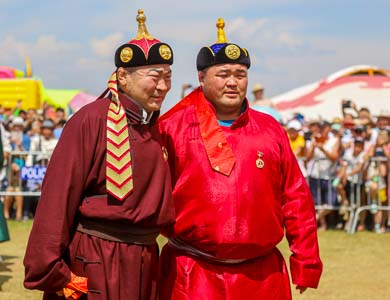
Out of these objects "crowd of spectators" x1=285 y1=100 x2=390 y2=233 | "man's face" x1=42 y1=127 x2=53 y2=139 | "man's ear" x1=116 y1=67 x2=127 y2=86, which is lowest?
"crowd of spectators" x1=285 y1=100 x2=390 y2=233

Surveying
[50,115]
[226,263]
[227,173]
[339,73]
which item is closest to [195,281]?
[226,263]

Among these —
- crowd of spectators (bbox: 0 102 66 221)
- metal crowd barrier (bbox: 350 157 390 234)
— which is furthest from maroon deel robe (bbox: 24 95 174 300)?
crowd of spectators (bbox: 0 102 66 221)

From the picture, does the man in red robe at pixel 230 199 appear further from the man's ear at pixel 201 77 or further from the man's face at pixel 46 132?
the man's face at pixel 46 132

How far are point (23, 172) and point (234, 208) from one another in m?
8.92

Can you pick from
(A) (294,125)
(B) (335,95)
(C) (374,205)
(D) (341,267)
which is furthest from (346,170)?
(B) (335,95)

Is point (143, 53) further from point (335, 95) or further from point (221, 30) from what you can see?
point (335, 95)

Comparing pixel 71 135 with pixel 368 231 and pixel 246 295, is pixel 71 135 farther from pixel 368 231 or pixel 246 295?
pixel 368 231

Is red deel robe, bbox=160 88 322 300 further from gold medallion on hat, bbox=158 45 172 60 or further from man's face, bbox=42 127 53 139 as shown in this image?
man's face, bbox=42 127 53 139

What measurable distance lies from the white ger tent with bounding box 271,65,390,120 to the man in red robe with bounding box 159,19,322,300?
634 inches

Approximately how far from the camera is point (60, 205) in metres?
3.51

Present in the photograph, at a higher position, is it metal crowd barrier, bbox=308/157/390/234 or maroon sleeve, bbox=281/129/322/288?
maroon sleeve, bbox=281/129/322/288

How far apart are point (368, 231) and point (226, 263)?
8001mm

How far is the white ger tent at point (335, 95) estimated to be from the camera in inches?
832

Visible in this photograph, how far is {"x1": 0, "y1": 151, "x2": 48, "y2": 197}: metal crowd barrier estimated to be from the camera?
1254 centimetres
